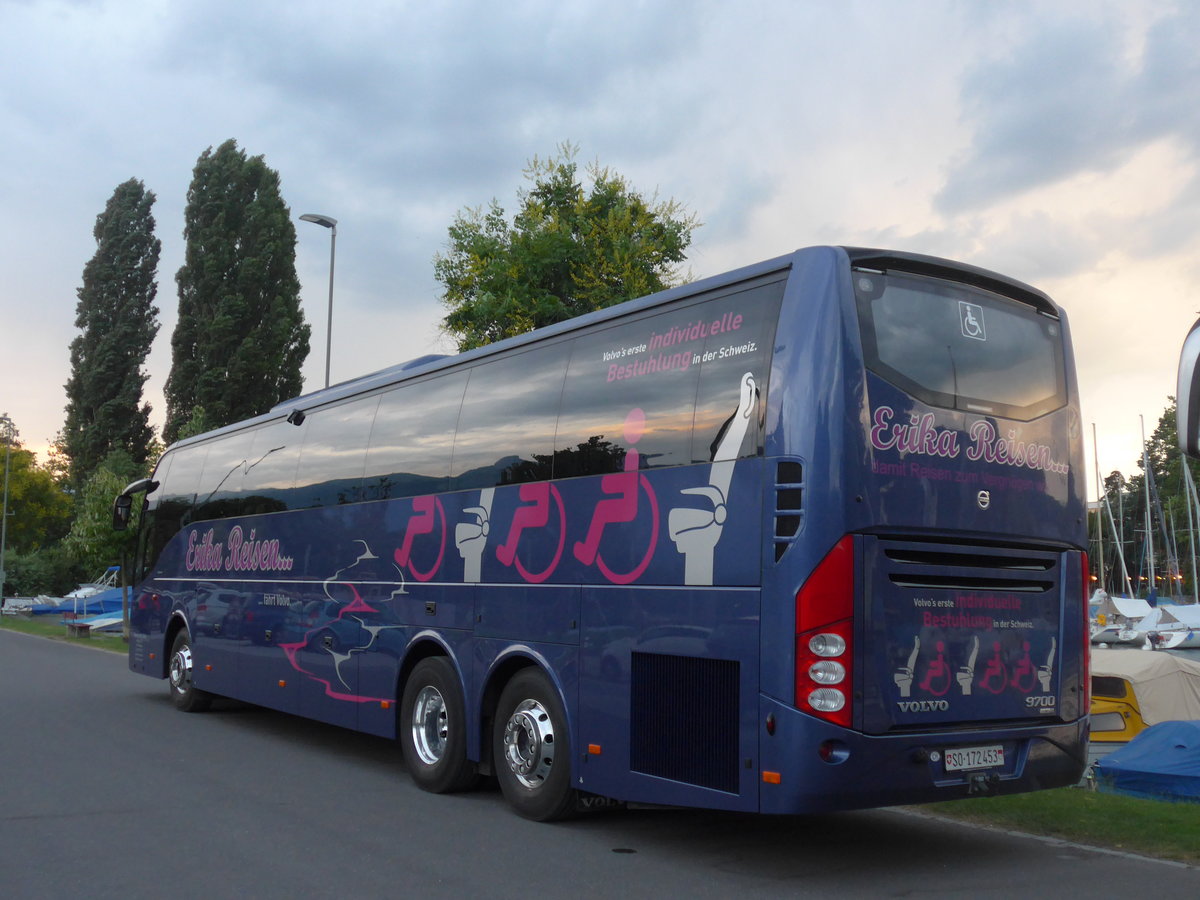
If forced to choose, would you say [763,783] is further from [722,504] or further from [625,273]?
[625,273]

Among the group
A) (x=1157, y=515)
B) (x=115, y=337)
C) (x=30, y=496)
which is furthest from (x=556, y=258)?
(x=1157, y=515)

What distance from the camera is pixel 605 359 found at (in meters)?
8.95

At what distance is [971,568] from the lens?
7.54 metres

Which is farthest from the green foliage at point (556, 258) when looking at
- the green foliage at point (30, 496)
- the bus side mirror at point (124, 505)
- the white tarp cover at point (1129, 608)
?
the green foliage at point (30, 496)

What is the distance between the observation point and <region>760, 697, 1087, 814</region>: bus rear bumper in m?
6.76

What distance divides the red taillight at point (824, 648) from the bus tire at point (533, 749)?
2339 millimetres

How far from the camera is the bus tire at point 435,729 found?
9.92 metres

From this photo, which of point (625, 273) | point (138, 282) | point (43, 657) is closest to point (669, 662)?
point (625, 273)

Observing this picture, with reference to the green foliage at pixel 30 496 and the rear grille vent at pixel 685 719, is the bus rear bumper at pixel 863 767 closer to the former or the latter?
the rear grille vent at pixel 685 719

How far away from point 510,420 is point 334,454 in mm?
3530

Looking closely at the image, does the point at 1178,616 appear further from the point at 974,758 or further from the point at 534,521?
the point at 974,758

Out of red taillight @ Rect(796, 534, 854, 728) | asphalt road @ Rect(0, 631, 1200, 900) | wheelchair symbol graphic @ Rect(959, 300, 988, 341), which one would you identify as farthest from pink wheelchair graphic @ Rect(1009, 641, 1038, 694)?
wheelchair symbol graphic @ Rect(959, 300, 988, 341)

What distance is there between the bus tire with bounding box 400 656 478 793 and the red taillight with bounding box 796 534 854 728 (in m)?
A: 3.89

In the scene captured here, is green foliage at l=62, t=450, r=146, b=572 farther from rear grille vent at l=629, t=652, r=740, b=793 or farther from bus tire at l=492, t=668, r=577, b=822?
rear grille vent at l=629, t=652, r=740, b=793
